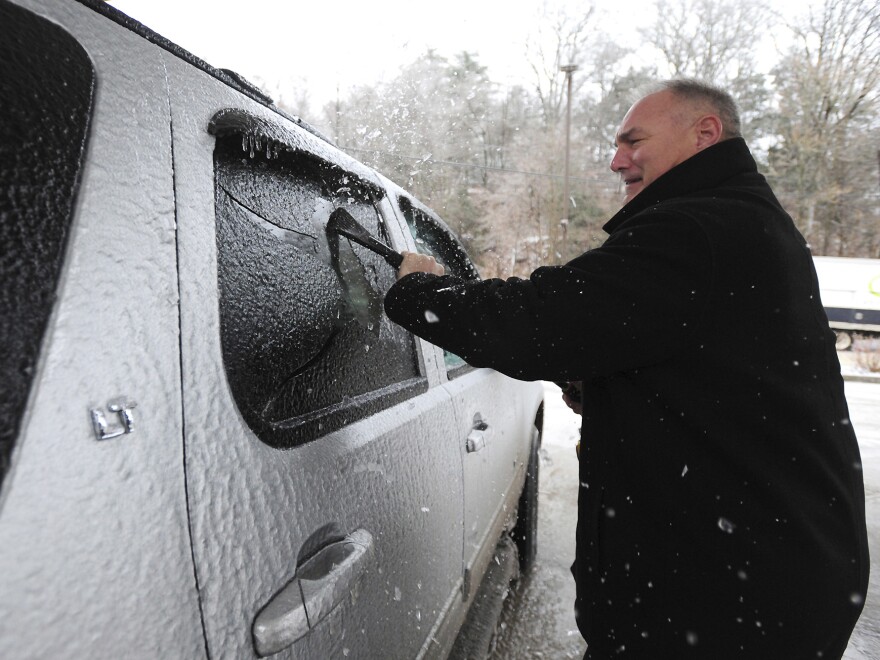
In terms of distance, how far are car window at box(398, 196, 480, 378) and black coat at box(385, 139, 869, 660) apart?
2.64 feet

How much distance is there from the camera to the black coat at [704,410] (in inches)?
51.4

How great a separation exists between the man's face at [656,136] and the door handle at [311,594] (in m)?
1.32

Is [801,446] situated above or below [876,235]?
below

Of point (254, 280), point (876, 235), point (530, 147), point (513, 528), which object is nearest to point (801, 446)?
point (254, 280)

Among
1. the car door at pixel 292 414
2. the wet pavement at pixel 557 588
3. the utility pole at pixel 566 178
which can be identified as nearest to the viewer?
the car door at pixel 292 414

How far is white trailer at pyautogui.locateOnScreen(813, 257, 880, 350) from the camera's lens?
18766mm

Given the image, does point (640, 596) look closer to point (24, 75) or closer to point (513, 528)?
point (24, 75)

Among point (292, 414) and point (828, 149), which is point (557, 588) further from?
point (828, 149)

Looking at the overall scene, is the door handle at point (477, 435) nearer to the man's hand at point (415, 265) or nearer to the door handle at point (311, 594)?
the man's hand at point (415, 265)

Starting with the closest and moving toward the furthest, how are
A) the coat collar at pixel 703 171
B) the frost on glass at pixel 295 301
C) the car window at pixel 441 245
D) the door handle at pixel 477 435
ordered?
the frost on glass at pixel 295 301, the coat collar at pixel 703 171, the door handle at pixel 477 435, the car window at pixel 441 245

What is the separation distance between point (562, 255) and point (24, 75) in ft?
57.0

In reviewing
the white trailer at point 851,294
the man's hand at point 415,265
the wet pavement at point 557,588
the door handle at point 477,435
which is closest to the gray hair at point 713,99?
the man's hand at point 415,265

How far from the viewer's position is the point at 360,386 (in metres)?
1.43

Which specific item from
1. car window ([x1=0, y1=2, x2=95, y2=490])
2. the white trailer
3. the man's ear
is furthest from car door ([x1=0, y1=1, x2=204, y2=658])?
the white trailer
